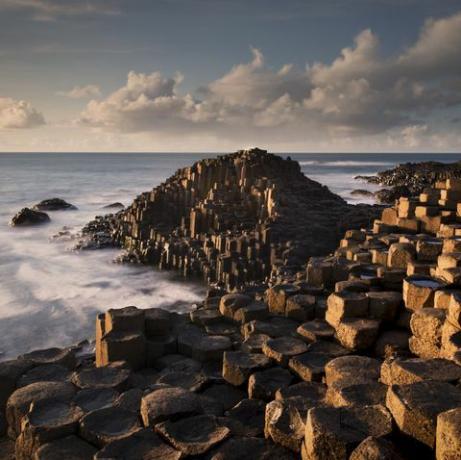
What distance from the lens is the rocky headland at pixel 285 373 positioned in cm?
381

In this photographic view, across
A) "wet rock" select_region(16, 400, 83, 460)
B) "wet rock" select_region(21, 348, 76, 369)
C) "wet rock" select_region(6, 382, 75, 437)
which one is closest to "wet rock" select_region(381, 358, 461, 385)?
"wet rock" select_region(16, 400, 83, 460)

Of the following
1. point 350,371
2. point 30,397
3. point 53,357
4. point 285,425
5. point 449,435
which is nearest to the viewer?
point 449,435

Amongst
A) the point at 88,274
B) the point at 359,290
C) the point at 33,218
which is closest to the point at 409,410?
the point at 359,290

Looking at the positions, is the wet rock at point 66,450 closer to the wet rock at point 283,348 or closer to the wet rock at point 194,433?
the wet rock at point 194,433

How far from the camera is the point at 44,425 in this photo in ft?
15.3

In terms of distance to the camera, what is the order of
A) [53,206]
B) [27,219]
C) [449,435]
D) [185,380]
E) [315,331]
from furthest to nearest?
1. [53,206]
2. [27,219]
3. [315,331]
4. [185,380]
5. [449,435]

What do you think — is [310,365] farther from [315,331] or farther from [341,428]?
[341,428]

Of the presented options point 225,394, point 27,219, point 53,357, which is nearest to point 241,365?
point 225,394

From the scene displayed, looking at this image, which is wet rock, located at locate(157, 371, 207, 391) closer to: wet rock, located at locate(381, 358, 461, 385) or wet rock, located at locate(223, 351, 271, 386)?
wet rock, located at locate(223, 351, 271, 386)

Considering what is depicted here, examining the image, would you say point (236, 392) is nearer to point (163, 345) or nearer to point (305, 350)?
point (305, 350)

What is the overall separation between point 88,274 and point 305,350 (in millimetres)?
11557

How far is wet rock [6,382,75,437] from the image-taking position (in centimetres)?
515

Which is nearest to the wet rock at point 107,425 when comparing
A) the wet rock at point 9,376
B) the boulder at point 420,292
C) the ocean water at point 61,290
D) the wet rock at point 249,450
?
the wet rock at point 249,450

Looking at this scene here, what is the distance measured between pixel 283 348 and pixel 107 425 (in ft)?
7.90
